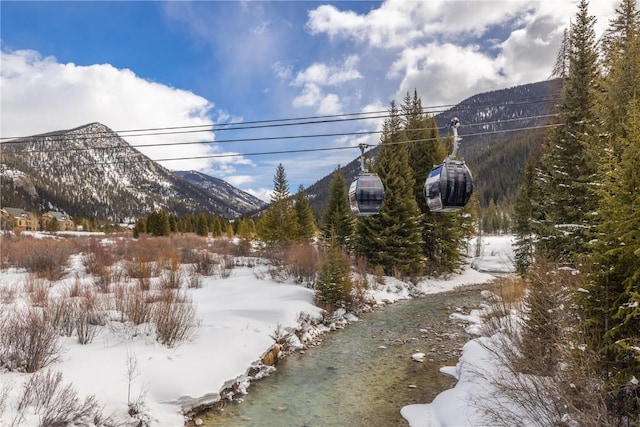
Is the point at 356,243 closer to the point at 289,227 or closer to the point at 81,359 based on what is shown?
the point at 289,227

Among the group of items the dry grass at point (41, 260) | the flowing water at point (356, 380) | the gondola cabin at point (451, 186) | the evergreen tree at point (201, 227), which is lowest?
the flowing water at point (356, 380)

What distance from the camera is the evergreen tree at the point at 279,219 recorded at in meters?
30.9

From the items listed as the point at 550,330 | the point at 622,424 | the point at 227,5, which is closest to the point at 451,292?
the point at 550,330

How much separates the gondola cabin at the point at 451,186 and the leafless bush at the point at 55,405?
689cm

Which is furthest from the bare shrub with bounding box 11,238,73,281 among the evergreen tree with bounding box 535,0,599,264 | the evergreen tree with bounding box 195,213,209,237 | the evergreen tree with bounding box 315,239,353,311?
the evergreen tree with bounding box 195,213,209,237

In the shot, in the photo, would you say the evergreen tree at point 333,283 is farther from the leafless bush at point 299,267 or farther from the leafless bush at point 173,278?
the leafless bush at point 173,278

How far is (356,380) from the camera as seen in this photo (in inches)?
352

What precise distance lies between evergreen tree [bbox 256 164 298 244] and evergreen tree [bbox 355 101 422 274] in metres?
9.04

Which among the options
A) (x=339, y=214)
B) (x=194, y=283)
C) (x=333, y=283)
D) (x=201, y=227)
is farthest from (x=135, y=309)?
(x=201, y=227)

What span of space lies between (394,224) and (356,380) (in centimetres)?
1501

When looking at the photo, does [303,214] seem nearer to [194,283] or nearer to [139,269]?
[194,283]

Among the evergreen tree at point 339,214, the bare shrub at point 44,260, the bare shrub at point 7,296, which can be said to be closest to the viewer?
the bare shrub at point 7,296

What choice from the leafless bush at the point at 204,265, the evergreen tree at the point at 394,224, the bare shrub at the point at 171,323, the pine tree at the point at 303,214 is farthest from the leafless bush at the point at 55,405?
the pine tree at the point at 303,214

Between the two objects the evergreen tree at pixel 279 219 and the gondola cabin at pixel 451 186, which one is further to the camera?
the evergreen tree at pixel 279 219
